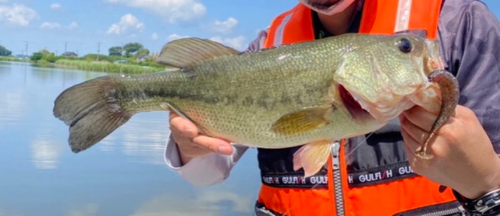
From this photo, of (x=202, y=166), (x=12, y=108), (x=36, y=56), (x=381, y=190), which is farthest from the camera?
(x=36, y=56)

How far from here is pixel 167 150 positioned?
3447 mm

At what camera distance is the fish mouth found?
2297mm

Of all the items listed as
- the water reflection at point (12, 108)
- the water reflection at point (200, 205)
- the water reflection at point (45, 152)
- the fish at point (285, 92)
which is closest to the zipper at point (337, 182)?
the fish at point (285, 92)

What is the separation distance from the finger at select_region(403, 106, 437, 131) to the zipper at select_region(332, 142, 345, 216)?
3.09 feet

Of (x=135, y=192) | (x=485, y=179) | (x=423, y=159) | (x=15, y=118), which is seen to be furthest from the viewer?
(x=15, y=118)

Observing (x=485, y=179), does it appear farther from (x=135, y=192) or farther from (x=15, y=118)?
(x=15, y=118)

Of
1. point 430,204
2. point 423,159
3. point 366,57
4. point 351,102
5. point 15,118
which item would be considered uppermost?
point 15,118

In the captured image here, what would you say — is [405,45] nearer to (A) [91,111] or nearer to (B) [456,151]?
(B) [456,151]

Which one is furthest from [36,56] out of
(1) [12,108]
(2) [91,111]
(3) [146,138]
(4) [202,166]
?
(2) [91,111]

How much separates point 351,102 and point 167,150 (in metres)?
1.48

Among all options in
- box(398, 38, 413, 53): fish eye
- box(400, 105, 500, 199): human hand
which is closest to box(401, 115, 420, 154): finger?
box(400, 105, 500, 199): human hand

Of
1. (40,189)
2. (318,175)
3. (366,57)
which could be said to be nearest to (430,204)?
(318,175)

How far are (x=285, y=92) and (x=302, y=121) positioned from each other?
0.58 feet

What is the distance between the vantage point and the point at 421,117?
2.15 m
